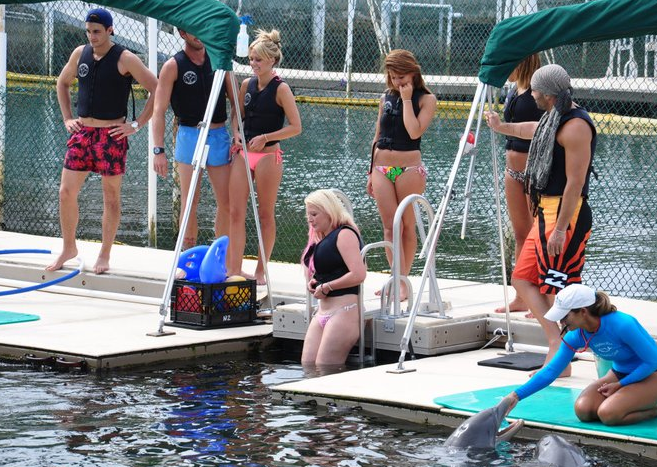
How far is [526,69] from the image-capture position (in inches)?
335

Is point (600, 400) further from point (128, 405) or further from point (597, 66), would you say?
point (597, 66)

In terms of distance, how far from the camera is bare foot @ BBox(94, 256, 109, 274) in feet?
34.9

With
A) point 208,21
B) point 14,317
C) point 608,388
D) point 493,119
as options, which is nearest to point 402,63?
point 493,119

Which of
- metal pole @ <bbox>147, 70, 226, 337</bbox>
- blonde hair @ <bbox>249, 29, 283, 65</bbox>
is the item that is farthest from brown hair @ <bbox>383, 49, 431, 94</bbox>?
metal pole @ <bbox>147, 70, 226, 337</bbox>

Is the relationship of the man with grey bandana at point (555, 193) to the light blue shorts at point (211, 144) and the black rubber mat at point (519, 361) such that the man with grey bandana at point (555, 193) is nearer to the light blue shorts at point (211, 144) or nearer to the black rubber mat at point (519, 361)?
the black rubber mat at point (519, 361)

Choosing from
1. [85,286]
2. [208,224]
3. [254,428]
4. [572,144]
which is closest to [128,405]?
[254,428]

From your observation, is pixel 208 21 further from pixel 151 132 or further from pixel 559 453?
pixel 559 453

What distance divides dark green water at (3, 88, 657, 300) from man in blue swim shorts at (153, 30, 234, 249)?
3338mm

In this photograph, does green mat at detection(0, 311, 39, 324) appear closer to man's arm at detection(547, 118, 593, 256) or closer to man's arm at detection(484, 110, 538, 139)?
man's arm at detection(484, 110, 538, 139)

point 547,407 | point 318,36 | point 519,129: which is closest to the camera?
point 547,407

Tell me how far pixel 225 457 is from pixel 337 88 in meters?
14.2

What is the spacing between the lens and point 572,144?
716 centimetres

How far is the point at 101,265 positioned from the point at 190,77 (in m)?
1.98

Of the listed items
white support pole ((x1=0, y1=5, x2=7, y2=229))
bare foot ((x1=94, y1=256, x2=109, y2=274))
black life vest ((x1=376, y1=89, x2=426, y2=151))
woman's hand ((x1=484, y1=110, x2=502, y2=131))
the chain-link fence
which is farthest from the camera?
the chain-link fence
